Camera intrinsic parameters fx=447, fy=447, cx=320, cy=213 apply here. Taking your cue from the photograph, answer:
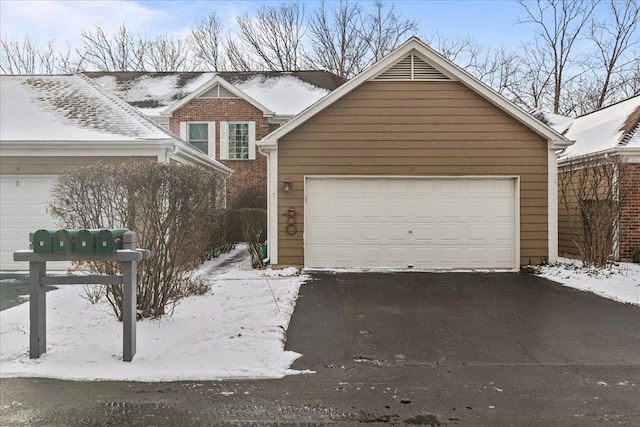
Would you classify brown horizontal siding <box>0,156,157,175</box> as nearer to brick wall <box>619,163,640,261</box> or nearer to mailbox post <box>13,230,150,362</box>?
mailbox post <box>13,230,150,362</box>

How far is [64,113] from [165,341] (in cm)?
862

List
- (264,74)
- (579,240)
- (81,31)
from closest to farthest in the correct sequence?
(579,240)
(264,74)
(81,31)

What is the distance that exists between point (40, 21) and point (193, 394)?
369 inches

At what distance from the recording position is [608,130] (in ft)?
42.4

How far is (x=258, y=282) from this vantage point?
877 centimetres

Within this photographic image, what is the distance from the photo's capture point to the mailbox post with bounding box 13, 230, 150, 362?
4383 millimetres

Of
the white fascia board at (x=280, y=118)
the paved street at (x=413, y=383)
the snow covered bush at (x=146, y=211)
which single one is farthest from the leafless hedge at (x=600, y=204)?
the white fascia board at (x=280, y=118)

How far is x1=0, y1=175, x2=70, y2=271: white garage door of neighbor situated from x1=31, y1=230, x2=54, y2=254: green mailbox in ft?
21.6

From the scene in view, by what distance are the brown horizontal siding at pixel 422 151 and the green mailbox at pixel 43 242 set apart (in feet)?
20.5

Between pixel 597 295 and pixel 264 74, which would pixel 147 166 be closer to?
pixel 597 295

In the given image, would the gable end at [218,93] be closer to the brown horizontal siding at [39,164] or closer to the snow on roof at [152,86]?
the snow on roof at [152,86]

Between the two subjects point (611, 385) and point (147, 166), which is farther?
point (147, 166)

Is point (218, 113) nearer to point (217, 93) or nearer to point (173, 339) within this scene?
point (217, 93)

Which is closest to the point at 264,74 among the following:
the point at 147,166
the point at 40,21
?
the point at 40,21
